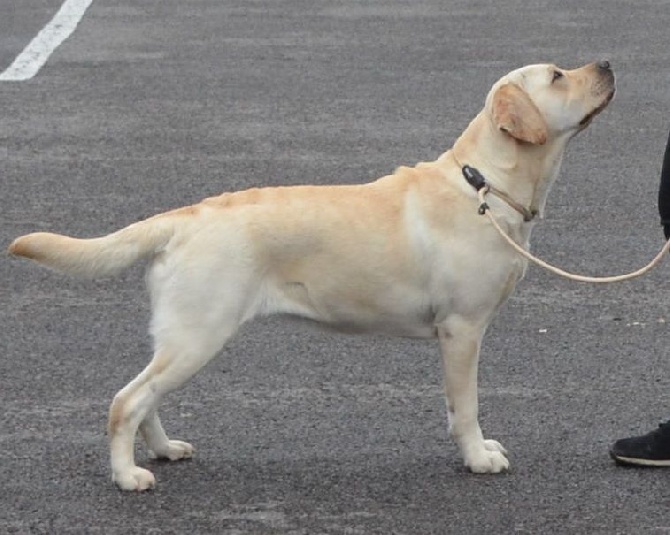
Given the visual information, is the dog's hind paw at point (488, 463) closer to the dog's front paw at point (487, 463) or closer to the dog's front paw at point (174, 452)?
the dog's front paw at point (487, 463)

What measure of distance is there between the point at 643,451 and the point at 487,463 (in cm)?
52

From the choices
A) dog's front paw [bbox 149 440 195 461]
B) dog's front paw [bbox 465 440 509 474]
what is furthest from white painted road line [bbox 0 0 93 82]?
dog's front paw [bbox 465 440 509 474]

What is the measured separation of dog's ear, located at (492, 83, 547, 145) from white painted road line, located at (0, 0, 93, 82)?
756 cm

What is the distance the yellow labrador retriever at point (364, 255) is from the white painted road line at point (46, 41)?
7395 millimetres

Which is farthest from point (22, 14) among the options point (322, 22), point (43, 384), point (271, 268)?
point (271, 268)

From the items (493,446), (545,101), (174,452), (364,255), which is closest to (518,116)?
(545,101)

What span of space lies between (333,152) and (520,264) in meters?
4.87

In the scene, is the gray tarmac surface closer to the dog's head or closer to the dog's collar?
the dog's collar

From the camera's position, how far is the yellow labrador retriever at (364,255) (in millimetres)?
5250

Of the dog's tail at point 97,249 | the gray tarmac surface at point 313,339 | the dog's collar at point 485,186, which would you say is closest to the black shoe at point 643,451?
the gray tarmac surface at point 313,339

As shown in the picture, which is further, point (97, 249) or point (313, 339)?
point (313, 339)

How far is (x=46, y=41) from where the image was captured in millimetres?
14117

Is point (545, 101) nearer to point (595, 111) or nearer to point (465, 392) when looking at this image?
point (595, 111)

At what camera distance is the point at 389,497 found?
5.21 m
